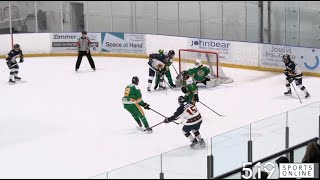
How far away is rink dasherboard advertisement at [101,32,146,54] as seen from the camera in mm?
21328

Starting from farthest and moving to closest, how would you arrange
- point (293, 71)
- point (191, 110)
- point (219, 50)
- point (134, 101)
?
point (219, 50), point (293, 71), point (134, 101), point (191, 110)

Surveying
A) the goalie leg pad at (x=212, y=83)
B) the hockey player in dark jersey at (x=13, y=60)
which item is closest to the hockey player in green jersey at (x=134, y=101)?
the goalie leg pad at (x=212, y=83)

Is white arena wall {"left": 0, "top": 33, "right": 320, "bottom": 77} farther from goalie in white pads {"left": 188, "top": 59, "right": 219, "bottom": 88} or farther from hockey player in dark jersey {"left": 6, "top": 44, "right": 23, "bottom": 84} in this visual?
hockey player in dark jersey {"left": 6, "top": 44, "right": 23, "bottom": 84}

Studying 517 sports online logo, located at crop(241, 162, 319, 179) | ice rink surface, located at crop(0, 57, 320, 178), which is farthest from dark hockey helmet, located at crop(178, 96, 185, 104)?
517 sports online logo, located at crop(241, 162, 319, 179)

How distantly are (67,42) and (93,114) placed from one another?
8161 mm

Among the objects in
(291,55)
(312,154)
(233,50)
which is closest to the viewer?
(312,154)

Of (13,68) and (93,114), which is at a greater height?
(13,68)

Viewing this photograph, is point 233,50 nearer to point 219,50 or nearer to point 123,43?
point 219,50

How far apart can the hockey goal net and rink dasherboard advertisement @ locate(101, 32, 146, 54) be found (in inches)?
124

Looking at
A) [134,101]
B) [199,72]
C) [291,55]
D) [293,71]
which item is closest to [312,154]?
[134,101]

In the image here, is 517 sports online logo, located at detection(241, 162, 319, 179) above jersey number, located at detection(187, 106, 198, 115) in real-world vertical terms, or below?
below

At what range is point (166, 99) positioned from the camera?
611 inches

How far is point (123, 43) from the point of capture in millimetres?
21656

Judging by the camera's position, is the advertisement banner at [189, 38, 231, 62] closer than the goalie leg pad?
No
